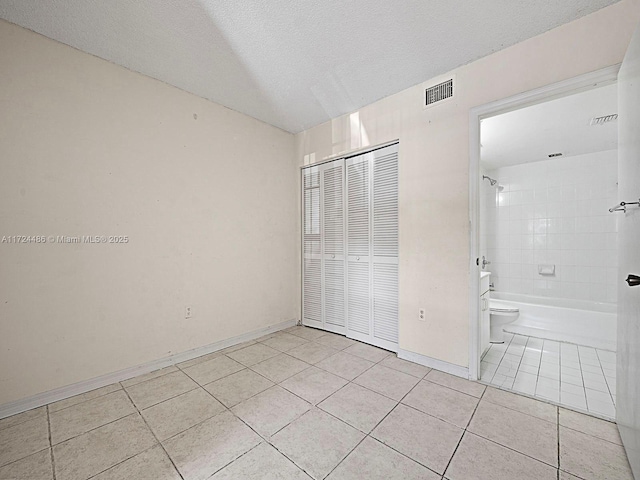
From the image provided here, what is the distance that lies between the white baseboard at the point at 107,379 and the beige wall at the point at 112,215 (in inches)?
1.9

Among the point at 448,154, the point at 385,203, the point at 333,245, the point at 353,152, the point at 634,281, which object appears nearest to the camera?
the point at 634,281

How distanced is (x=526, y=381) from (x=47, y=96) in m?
4.29

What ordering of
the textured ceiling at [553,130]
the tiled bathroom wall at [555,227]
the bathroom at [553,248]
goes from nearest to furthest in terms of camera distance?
the bathroom at [553,248] → the textured ceiling at [553,130] → the tiled bathroom wall at [555,227]

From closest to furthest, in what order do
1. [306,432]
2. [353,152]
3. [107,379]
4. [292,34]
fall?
[306,432] → [292,34] → [107,379] → [353,152]

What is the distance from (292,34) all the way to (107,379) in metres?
3.02

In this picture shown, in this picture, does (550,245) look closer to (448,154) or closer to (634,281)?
(448,154)

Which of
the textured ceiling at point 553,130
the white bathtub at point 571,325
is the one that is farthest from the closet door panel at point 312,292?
the textured ceiling at point 553,130

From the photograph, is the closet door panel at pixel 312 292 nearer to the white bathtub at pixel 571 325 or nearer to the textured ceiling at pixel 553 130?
the white bathtub at pixel 571 325

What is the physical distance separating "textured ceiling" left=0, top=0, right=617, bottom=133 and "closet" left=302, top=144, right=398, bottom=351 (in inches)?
33.9

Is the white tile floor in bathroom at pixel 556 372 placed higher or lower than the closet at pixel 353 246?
lower

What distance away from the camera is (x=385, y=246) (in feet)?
9.37

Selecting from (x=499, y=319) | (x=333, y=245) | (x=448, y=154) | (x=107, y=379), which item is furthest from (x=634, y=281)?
(x=107, y=379)

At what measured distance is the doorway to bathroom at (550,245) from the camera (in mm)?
2186

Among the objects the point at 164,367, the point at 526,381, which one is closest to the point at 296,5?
the point at 164,367
